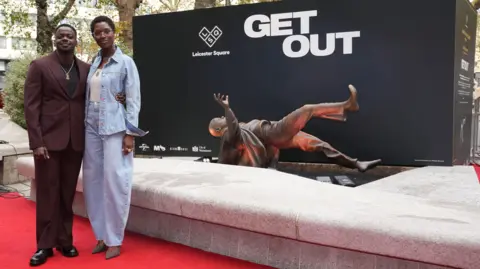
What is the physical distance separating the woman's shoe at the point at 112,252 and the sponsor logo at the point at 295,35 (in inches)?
140

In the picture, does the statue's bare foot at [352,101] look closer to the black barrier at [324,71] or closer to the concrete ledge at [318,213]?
the black barrier at [324,71]

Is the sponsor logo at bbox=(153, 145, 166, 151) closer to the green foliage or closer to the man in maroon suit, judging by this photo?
the green foliage

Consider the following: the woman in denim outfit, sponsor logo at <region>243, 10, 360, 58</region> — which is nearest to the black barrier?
sponsor logo at <region>243, 10, 360, 58</region>

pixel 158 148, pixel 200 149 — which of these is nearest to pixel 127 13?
pixel 158 148

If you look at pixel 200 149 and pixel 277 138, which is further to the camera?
pixel 200 149

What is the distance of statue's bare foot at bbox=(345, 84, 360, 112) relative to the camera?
532 centimetres

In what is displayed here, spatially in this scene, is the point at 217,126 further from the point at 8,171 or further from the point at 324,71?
the point at 8,171

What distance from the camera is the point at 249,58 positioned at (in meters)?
6.00

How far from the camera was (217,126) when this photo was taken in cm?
586

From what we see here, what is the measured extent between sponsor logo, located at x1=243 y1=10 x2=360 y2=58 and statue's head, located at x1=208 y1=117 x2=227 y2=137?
119cm

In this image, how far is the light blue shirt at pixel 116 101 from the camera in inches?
114

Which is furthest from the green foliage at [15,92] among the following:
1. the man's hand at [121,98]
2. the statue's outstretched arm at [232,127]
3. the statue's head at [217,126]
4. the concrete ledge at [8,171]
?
the man's hand at [121,98]

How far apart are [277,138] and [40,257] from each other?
336 centimetres

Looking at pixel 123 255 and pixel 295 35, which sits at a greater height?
pixel 295 35
